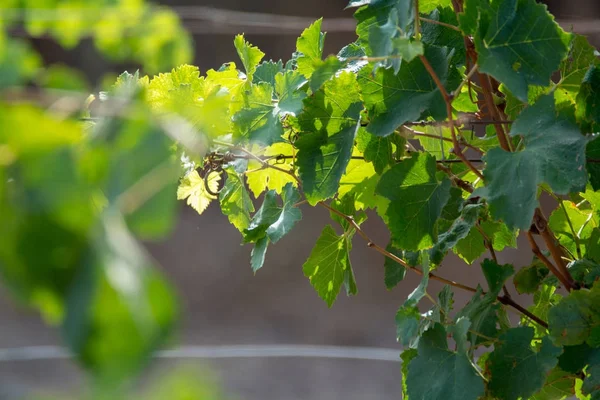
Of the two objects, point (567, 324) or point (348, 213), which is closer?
point (567, 324)

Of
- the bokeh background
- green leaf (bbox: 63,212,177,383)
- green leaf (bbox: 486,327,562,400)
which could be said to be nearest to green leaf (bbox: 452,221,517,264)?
green leaf (bbox: 486,327,562,400)

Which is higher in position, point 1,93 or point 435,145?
point 1,93

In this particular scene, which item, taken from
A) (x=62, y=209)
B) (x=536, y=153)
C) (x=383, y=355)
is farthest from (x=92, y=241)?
(x=383, y=355)

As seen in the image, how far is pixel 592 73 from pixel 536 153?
0.11 metres

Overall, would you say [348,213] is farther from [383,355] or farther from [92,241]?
[383,355]

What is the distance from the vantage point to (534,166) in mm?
578

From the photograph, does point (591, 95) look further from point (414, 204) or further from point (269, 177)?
point (269, 177)

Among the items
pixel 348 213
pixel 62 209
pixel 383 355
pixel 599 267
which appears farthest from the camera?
pixel 383 355

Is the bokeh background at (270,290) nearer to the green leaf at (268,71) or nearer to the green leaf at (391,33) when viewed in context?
the green leaf at (268,71)

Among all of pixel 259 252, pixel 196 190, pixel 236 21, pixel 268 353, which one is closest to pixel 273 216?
pixel 259 252

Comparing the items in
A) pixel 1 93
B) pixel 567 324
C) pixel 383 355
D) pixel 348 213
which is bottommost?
pixel 383 355

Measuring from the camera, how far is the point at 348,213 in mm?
808

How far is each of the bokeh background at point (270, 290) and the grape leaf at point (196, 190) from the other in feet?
7.18

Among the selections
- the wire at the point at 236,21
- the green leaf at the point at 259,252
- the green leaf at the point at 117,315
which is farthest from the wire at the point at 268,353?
the green leaf at the point at 117,315
